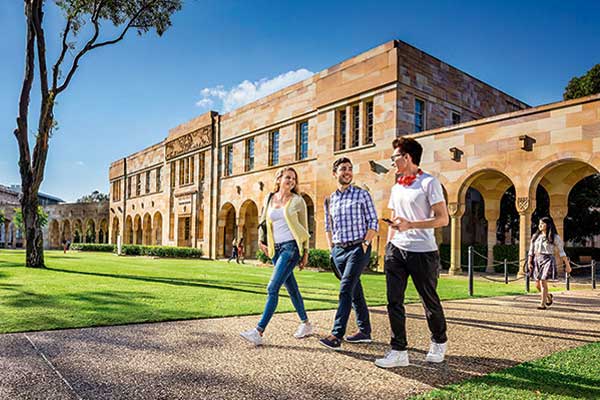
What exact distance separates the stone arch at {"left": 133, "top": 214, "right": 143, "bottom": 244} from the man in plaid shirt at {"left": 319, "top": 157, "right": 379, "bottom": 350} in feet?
134

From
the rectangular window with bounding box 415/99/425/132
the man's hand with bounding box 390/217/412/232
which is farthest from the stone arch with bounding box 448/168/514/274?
the man's hand with bounding box 390/217/412/232

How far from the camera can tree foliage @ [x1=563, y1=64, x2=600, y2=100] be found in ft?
84.2

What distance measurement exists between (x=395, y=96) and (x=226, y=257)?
16.0 meters

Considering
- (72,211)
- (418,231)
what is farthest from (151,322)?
(72,211)

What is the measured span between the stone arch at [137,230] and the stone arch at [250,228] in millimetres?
18434

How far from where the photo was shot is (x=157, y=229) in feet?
130

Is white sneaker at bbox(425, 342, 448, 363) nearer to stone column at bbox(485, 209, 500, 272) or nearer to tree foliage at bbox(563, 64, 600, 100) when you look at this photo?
stone column at bbox(485, 209, 500, 272)

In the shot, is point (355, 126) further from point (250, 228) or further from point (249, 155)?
point (250, 228)

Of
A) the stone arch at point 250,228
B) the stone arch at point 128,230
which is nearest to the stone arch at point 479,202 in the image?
the stone arch at point 250,228

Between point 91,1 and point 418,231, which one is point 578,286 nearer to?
point 418,231

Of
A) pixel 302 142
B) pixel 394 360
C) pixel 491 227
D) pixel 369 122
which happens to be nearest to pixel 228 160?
pixel 302 142

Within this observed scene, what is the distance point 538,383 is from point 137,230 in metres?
44.4

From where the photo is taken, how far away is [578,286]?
42.9 feet

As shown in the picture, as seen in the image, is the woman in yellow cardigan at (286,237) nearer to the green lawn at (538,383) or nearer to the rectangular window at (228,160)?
the green lawn at (538,383)
